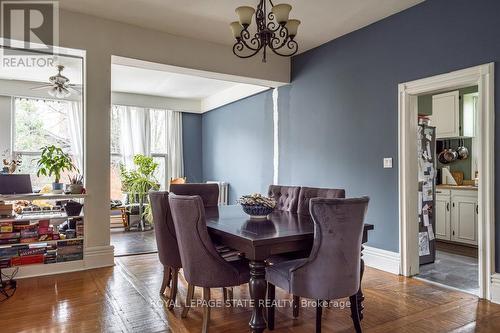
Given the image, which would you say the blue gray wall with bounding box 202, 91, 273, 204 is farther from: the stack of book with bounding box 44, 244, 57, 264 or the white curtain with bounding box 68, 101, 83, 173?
the stack of book with bounding box 44, 244, 57, 264

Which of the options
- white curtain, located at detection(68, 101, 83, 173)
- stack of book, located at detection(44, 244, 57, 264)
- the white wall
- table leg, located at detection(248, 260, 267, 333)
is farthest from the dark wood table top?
the white wall

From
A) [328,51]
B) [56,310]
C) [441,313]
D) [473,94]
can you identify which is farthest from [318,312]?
[473,94]

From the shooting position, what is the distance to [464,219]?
4730mm

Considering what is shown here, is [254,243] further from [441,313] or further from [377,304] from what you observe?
[441,313]

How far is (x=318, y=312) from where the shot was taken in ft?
7.05

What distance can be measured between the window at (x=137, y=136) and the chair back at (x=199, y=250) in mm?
5572

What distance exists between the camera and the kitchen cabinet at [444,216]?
4.93m

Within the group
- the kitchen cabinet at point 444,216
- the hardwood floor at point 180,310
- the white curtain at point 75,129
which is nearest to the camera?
the hardwood floor at point 180,310

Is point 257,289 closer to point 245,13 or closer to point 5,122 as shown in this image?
point 245,13

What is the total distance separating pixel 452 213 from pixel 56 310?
16.3ft

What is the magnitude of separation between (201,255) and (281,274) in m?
0.52

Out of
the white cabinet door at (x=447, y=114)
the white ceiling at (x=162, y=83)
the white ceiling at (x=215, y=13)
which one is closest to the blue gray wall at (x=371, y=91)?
the white ceiling at (x=215, y=13)

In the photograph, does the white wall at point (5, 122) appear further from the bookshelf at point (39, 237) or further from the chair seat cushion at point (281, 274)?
the chair seat cushion at point (281, 274)

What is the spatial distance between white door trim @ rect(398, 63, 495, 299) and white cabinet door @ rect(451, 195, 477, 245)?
1597 mm
